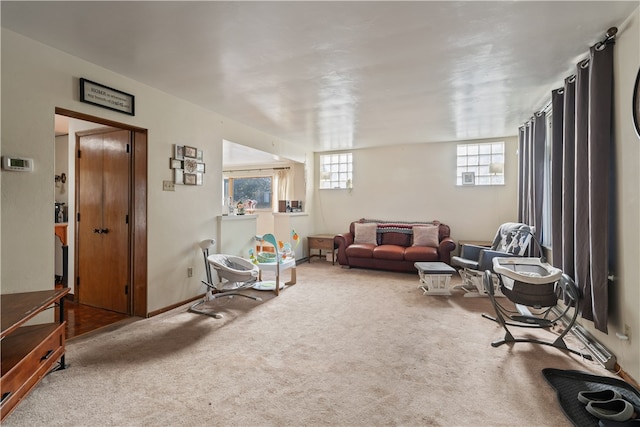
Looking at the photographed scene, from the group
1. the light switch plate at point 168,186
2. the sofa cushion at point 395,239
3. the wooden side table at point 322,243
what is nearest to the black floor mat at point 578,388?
the sofa cushion at point 395,239

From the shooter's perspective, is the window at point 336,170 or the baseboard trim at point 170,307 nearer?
the baseboard trim at point 170,307

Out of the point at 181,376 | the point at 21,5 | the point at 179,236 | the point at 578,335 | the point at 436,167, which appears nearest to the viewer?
the point at 21,5

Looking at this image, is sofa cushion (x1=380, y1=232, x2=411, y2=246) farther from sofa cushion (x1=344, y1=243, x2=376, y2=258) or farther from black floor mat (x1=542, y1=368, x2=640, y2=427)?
black floor mat (x1=542, y1=368, x2=640, y2=427)

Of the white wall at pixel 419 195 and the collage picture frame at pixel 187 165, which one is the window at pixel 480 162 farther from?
the collage picture frame at pixel 187 165

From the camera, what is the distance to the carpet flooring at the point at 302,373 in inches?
67.4

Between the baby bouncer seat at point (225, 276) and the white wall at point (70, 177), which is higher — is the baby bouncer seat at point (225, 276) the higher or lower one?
the lower one

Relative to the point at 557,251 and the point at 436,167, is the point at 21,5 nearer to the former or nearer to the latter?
the point at 557,251

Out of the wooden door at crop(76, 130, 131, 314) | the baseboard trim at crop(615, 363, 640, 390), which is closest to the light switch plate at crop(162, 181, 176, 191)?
the wooden door at crop(76, 130, 131, 314)

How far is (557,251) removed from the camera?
119 inches

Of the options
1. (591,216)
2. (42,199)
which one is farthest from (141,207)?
(591,216)

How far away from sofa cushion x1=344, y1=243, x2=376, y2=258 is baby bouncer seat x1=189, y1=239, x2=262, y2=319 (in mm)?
2258

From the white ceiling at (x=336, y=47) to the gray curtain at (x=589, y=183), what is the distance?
0.29 meters

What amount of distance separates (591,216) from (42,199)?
4223mm

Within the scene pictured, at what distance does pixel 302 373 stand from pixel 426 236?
4080mm
